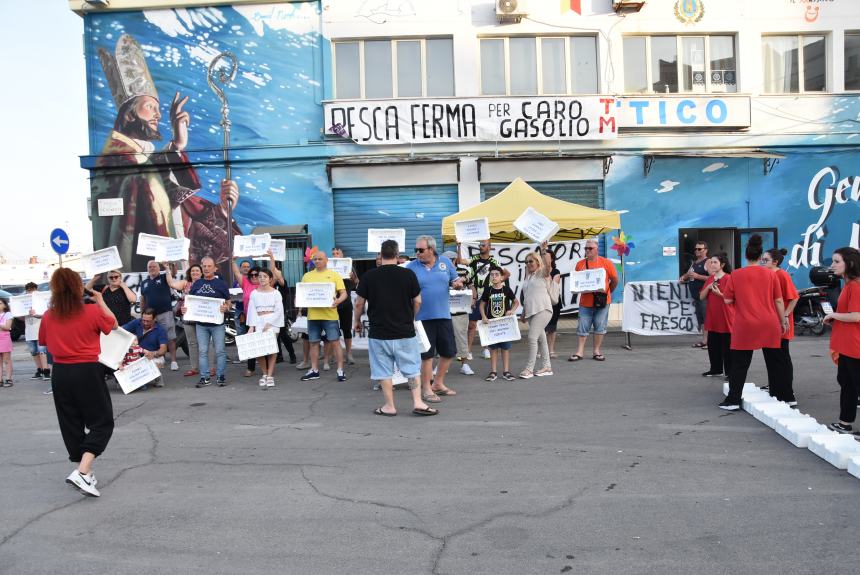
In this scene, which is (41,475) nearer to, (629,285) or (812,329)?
(629,285)

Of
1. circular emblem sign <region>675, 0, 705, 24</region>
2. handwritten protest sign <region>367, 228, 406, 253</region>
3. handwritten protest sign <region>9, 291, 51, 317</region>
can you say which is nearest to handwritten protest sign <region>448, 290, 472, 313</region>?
handwritten protest sign <region>367, 228, 406, 253</region>

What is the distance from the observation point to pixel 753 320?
7.11 metres

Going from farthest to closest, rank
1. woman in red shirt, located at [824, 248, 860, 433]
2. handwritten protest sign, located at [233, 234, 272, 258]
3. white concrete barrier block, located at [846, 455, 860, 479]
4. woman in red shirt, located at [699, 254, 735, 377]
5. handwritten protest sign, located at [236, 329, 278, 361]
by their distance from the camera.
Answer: handwritten protest sign, located at [233, 234, 272, 258]
handwritten protest sign, located at [236, 329, 278, 361]
woman in red shirt, located at [699, 254, 735, 377]
woman in red shirt, located at [824, 248, 860, 433]
white concrete barrier block, located at [846, 455, 860, 479]

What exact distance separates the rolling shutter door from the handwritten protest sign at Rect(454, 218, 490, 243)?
623 centimetres

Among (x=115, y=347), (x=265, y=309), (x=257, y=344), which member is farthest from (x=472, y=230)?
(x=115, y=347)

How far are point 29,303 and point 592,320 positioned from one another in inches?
367

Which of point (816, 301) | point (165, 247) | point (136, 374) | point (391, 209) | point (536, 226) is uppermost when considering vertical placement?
point (391, 209)

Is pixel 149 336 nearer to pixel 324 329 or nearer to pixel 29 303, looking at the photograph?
pixel 324 329

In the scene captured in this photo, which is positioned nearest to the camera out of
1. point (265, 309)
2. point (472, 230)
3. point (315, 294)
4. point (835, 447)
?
point (835, 447)

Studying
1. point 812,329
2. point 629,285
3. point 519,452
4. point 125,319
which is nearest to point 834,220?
point 812,329

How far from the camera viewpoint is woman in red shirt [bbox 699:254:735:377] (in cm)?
852

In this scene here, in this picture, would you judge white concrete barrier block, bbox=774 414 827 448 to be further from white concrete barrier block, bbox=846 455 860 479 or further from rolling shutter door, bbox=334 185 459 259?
rolling shutter door, bbox=334 185 459 259

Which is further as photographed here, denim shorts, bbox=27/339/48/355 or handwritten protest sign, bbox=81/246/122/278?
denim shorts, bbox=27/339/48/355

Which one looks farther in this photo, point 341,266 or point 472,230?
point 341,266
